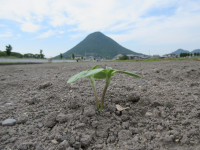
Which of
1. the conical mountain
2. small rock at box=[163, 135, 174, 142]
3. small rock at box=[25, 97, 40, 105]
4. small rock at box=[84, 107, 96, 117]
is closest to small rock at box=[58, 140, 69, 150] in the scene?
small rock at box=[84, 107, 96, 117]

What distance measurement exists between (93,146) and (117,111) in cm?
42

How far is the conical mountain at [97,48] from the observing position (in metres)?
135

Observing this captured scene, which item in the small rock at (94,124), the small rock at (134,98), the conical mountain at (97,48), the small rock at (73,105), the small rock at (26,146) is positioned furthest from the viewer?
the conical mountain at (97,48)

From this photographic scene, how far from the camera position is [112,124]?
1.04 meters

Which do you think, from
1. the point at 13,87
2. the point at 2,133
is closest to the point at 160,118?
the point at 2,133

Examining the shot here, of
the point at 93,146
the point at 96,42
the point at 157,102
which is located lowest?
the point at 93,146

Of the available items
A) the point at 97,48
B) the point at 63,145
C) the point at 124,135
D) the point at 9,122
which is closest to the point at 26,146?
the point at 63,145

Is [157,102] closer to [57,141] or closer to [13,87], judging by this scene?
[57,141]

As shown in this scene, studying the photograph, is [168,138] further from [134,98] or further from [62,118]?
[62,118]

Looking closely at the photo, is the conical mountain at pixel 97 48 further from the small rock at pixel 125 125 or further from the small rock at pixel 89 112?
the small rock at pixel 125 125

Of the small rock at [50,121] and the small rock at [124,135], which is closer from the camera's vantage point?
the small rock at [124,135]

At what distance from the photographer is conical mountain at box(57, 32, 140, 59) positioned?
441 ft

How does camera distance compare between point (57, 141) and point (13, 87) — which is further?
point (13, 87)

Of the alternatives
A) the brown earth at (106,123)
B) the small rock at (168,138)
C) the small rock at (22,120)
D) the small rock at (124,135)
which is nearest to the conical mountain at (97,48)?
the brown earth at (106,123)
